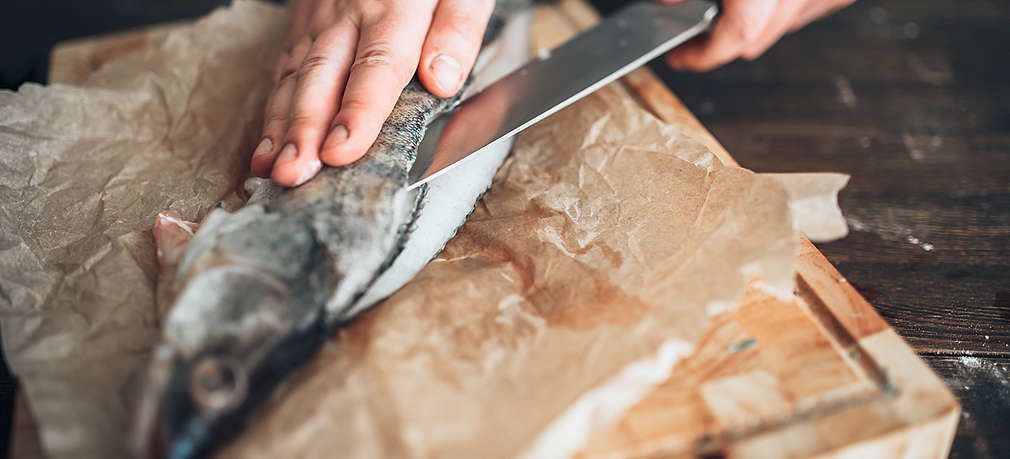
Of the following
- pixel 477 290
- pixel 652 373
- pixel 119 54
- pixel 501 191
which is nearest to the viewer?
pixel 652 373

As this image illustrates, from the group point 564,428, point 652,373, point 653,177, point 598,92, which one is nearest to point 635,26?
point 598,92

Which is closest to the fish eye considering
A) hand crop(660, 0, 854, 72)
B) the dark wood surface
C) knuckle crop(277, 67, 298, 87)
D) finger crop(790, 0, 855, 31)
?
knuckle crop(277, 67, 298, 87)

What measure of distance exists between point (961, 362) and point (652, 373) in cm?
65

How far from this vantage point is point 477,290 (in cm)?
104

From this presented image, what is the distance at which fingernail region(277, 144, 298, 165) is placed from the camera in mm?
1058

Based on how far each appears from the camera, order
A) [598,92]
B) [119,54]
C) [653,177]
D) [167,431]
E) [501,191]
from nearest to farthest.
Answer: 1. [167,431]
2. [653,177]
3. [501,191]
4. [598,92]
5. [119,54]

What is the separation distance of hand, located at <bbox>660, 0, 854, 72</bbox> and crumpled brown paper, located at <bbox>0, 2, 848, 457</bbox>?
15.6 inches

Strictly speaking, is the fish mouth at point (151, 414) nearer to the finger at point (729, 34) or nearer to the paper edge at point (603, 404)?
the paper edge at point (603, 404)

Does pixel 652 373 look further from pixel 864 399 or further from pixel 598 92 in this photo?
pixel 598 92

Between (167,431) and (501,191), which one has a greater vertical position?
(167,431)

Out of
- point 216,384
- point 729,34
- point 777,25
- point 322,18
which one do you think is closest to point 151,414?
point 216,384

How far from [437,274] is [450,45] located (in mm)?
471

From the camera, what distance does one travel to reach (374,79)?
1142 mm

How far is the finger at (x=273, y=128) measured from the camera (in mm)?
1132
